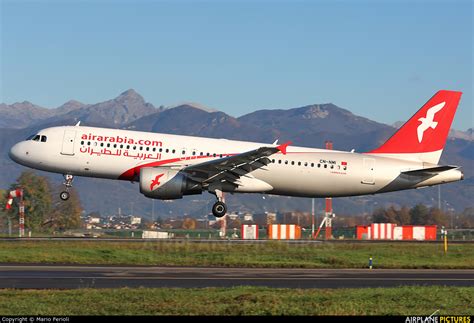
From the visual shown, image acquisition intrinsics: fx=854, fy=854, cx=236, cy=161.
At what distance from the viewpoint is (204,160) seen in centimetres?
4928

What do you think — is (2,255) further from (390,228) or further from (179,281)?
(390,228)

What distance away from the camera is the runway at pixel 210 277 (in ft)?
95.9

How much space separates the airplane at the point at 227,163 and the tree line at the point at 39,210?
46446 millimetres

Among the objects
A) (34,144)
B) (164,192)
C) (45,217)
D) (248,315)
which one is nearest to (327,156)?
(164,192)

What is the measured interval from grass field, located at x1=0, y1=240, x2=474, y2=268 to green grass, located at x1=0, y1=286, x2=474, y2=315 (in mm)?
12949

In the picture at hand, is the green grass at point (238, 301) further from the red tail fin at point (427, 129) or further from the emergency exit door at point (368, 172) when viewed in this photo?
the red tail fin at point (427, 129)

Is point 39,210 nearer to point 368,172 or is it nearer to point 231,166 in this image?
point 231,166

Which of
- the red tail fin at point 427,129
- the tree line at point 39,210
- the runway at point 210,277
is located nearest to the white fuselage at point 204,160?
the red tail fin at point 427,129

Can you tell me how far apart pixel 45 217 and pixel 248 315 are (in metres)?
83.6

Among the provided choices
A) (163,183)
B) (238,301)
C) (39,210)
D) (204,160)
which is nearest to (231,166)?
(204,160)

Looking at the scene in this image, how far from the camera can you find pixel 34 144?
167 ft

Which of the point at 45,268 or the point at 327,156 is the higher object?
the point at 327,156

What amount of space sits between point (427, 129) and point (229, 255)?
17.7m

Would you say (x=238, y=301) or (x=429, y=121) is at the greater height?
(x=429, y=121)
